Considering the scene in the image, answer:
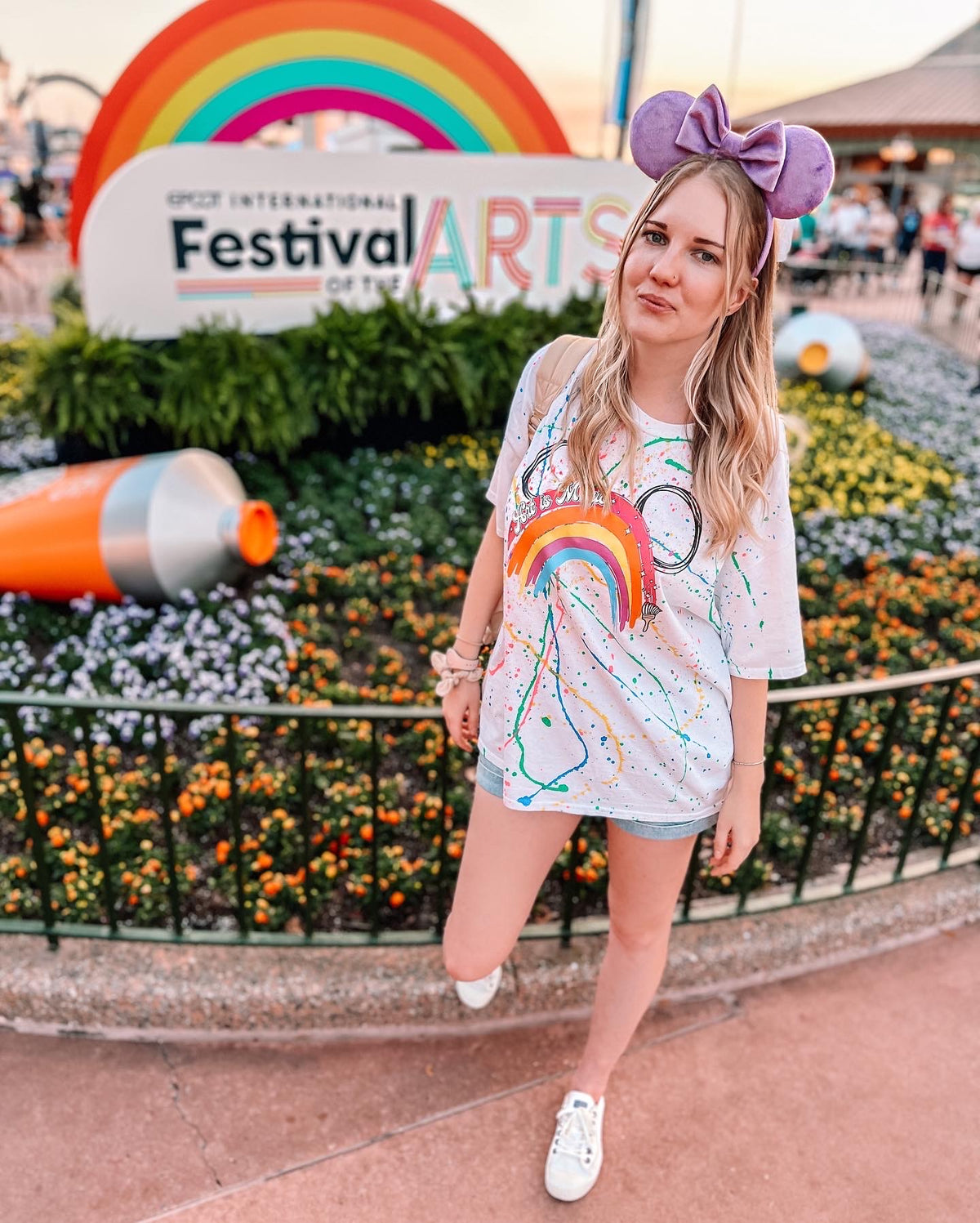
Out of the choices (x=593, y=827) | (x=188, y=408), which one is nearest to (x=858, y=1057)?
(x=593, y=827)

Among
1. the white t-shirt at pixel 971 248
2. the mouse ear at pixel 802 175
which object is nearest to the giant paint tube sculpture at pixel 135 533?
the mouse ear at pixel 802 175

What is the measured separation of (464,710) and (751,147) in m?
1.21

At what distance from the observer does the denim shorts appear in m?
1.90

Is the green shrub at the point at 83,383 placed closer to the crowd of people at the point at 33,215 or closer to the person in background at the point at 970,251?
the person in background at the point at 970,251

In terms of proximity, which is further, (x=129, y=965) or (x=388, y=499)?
(x=388, y=499)

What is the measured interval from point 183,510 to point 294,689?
107cm

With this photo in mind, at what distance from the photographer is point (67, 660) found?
423 cm

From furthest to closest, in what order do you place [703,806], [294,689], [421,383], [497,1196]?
[421,383], [294,689], [497,1196], [703,806]

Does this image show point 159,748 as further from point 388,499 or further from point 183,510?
point 388,499

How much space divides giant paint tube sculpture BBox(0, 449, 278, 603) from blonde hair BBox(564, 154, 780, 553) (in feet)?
10.1

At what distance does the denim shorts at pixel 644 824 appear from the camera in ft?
6.23

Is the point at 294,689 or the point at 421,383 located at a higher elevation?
the point at 421,383

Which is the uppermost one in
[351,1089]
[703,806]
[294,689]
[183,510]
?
[703,806]

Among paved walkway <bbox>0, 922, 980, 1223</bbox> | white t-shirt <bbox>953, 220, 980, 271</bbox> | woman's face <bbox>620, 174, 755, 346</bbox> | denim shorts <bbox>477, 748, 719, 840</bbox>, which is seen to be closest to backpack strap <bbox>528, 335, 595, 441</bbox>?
woman's face <bbox>620, 174, 755, 346</bbox>
